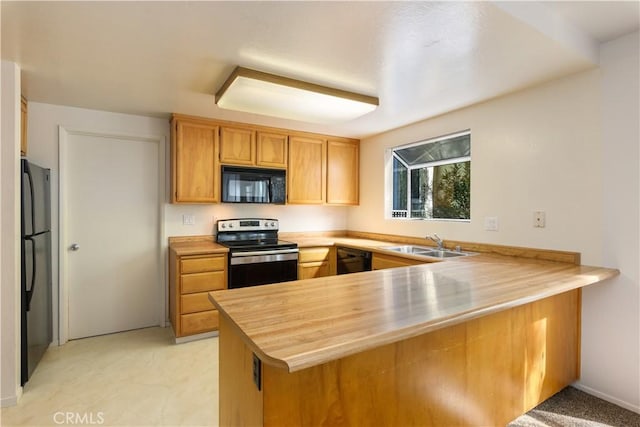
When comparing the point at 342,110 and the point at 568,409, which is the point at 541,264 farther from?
the point at 342,110

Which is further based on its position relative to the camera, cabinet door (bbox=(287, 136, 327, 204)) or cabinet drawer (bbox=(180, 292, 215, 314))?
cabinet door (bbox=(287, 136, 327, 204))

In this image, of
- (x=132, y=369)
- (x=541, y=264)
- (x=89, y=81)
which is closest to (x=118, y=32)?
(x=89, y=81)

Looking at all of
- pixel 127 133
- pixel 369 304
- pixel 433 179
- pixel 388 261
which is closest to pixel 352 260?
pixel 388 261

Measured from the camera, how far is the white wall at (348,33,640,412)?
1999mm

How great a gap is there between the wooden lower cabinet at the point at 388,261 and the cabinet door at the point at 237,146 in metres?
1.71

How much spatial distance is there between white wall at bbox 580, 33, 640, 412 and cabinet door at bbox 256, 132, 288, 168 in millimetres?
2859

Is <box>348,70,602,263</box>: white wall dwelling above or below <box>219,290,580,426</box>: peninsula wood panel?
above

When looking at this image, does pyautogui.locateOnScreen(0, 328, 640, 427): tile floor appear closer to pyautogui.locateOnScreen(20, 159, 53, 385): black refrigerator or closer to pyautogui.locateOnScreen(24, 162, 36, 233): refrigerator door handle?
pyautogui.locateOnScreen(20, 159, 53, 385): black refrigerator

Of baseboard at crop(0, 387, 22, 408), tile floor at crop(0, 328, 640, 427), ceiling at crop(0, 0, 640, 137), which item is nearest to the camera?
ceiling at crop(0, 0, 640, 137)

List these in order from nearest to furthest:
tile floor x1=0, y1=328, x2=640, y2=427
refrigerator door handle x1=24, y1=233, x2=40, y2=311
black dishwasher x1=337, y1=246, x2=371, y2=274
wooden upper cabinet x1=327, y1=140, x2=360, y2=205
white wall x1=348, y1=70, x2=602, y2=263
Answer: tile floor x1=0, y1=328, x2=640, y2=427 < white wall x1=348, y1=70, x2=602, y2=263 < refrigerator door handle x1=24, y1=233, x2=40, y2=311 < black dishwasher x1=337, y1=246, x2=371, y2=274 < wooden upper cabinet x1=327, y1=140, x2=360, y2=205

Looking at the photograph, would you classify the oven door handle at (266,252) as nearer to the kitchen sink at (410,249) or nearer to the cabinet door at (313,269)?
the cabinet door at (313,269)

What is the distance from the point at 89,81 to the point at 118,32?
96 centimetres

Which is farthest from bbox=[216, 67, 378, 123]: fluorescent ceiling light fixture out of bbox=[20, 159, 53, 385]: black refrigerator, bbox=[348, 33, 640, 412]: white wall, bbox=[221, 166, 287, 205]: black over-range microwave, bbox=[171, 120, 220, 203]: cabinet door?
bbox=[20, 159, 53, 385]: black refrigerator

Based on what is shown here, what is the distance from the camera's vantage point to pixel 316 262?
12.3ft
